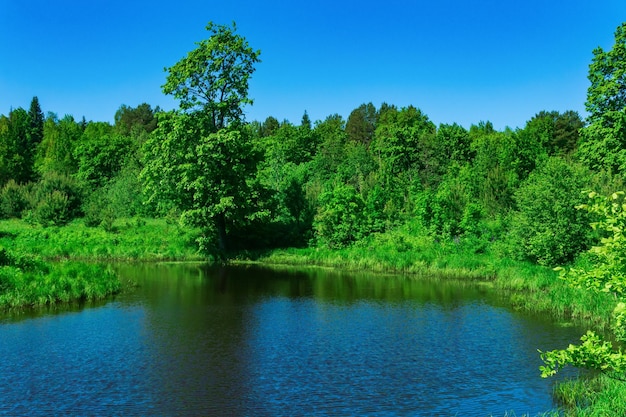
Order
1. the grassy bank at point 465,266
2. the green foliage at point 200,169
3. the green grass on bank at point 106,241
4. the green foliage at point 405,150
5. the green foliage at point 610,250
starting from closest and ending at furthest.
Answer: the green foliage at point 610,250 → the grassy bank at point 465,266 → the green foliage at point 200,169 → the green grass on bank at point 106,241 → the green foliage at point 405,150

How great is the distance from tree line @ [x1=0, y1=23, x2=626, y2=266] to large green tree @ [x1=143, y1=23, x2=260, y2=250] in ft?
0.40

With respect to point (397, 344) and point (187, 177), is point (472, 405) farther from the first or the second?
point (187, 177)

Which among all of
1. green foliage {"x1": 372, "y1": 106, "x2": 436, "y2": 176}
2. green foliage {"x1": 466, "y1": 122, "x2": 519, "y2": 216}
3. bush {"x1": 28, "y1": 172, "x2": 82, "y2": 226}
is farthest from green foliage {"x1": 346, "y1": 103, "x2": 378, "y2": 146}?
bush {"x1": 28, "y1": 172, "x2": 82, "y2": 226}

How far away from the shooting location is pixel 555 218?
3569 cm

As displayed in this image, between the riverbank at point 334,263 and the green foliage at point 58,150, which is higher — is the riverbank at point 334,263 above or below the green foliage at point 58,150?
below

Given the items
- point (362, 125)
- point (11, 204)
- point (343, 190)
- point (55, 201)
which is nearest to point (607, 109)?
point (343, 190)

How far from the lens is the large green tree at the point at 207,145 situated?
4847 cm

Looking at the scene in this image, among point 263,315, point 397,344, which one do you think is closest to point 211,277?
point 263,315

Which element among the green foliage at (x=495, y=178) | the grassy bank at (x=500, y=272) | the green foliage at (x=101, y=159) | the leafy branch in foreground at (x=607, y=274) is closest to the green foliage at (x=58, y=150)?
the green foliage at (x=101, y=159)

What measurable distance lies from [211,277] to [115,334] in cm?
1726

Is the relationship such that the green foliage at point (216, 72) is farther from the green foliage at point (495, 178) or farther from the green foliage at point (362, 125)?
the green foliage at point (362, 125)

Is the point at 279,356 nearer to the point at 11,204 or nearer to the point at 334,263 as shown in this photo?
the point at 334,263

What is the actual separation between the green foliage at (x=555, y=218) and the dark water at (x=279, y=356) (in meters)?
4.85


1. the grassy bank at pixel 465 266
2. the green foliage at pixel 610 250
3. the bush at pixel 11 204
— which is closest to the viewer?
the green foliage at pixel 610 250
